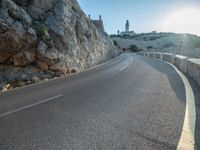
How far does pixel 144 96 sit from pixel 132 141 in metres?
4.10

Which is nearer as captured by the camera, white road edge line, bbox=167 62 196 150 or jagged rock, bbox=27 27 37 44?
white road edge line, bbox=167 62 196 150

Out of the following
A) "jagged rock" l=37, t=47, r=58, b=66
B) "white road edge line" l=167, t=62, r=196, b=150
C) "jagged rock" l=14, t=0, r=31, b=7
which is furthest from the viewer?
"jagged rock" l=14, t=0, r=31, b=7

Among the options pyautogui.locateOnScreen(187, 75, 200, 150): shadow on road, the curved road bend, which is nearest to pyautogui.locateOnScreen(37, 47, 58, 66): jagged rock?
the curved road bend

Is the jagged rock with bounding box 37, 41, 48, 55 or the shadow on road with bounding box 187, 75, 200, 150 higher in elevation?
the jagged rock with bounding box 37, 41, 48, 55

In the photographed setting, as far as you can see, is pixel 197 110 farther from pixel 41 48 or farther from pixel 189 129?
pixel 41 48

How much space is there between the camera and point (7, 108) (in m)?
7.21

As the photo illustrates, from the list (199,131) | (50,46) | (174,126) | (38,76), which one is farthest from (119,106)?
(50,46)

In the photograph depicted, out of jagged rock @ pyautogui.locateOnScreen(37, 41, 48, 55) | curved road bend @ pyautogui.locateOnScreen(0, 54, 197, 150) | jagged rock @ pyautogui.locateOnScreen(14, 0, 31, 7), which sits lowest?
curved road bend @ pyautogui.locateOnScreen(0, 54, 197, 150)

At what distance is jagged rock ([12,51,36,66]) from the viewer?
585 inches

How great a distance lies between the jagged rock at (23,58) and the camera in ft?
48.8

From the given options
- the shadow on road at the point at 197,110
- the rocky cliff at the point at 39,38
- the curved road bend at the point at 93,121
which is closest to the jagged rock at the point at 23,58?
the rocky cliff at the point at 39,38

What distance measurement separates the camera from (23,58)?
1518 centimetres

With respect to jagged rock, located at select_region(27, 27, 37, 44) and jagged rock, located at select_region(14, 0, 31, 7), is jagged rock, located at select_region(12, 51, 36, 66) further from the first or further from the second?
jagged rock, located at select_region(14, 0, 31, 7)

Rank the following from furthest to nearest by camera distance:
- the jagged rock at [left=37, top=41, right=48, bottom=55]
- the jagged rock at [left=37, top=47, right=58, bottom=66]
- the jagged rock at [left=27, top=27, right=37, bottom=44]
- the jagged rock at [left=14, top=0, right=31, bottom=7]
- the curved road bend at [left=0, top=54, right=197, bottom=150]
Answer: the jagged rock at [left=14, top=0, right=31, bottom=7]
the jagged rock at [left=37, top=47, right=58, bottom=66]
the jagged rock at [left=37, top=41, right=48, bottom=55]
the jagged rock at [left=27, top=27, right=37, bottom=44]
the curved road bend at [left=0, top=54, right=197, bottom=150]
